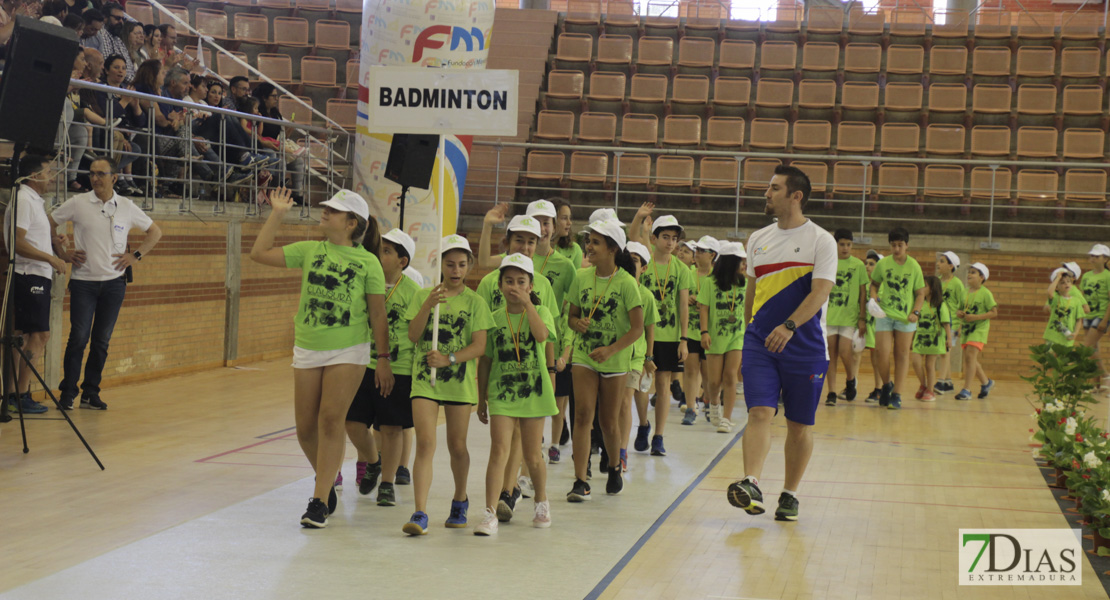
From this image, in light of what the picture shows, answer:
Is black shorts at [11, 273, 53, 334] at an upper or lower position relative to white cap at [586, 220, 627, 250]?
lower

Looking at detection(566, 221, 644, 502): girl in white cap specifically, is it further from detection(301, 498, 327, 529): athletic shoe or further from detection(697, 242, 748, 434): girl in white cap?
detection(697, 242, 748, 434): girl in white cap

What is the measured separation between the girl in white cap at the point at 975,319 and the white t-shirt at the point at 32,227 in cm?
1064

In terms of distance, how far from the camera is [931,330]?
1297 cm

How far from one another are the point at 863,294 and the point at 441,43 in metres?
5.64

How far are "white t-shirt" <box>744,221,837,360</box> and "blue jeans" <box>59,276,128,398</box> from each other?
6.06m

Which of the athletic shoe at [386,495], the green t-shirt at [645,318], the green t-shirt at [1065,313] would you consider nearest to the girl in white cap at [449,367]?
the athletic shoe at [386,495]

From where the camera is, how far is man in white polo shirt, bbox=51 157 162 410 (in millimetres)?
9203

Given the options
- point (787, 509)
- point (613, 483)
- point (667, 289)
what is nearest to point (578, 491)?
point (613, 483)

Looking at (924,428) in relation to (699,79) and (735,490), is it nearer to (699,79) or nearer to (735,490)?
(735,490)

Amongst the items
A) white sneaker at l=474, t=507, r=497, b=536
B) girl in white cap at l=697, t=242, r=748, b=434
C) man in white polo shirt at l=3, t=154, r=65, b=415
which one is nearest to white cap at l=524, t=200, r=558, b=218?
white sneaker at l=474, t=507, r=497, b=536

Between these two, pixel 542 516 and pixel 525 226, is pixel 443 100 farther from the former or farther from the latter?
pixel 542 516

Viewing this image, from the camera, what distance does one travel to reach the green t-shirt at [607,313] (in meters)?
6.79

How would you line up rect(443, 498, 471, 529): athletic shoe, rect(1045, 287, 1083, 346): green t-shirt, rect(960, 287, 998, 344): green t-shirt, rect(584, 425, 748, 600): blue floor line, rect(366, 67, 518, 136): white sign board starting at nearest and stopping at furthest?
rect(584, 425, 748, 600): blue floor line → rect(443, 498, 471, 529): athletic shoe → rect(366, 67, 518, 136): white sign board → rect(1045, 287, 1083, 346): green t-shirt → rect(960, 287, 998, 344): green t-shirt

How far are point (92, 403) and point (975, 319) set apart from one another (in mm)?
10407
